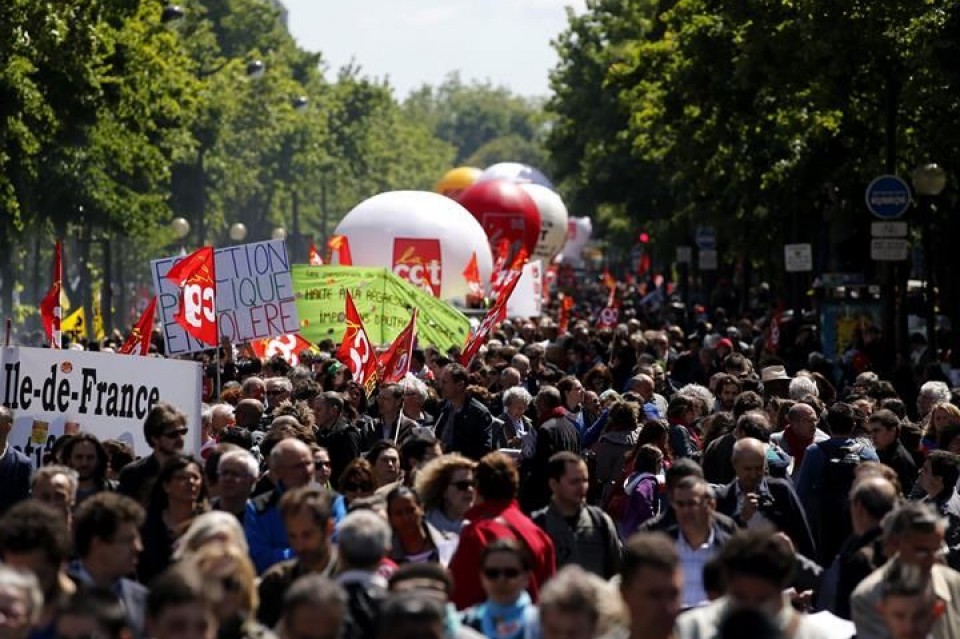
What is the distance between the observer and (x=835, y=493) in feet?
46.0

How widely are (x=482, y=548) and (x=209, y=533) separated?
5.56 feet

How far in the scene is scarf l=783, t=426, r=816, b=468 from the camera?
1518 cm

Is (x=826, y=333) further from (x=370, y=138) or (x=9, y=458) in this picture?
(x=370, y=138)

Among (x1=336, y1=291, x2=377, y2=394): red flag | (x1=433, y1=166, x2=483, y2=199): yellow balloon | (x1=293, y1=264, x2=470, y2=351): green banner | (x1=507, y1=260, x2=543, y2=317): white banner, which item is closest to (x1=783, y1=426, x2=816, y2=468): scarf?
(x1=336, y1=291, x2=377, y2=394): red flag

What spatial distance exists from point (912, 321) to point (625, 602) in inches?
1439

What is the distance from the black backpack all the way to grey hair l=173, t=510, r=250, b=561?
5210mm

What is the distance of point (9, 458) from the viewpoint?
13.8 metres

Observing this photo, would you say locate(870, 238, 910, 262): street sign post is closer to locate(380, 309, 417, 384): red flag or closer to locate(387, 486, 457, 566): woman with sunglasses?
locate(380, 309, 417, 384): red flag

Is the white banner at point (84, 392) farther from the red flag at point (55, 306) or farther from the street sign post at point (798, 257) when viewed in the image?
the street sign post at point (798, 257)

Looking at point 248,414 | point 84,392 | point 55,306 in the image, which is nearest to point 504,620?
point 84,392

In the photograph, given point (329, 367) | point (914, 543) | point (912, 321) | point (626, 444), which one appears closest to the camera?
point (914, 543)

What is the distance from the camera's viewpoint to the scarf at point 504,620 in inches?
354

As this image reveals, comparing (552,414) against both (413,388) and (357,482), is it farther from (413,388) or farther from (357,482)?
(357,482)

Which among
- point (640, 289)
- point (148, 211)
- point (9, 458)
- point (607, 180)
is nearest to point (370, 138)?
point (640, 289)
